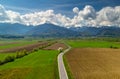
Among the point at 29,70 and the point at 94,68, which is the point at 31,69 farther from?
the point at 94,68

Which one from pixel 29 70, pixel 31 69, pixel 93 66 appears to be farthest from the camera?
pixel 93 66

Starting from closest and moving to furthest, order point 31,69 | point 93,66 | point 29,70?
point 29,70, point 31,69, point 93,66

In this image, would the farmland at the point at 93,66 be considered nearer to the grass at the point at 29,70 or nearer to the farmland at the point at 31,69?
the farmland at the point at 31,69

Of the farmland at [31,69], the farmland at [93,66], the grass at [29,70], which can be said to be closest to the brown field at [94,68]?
the farmland at [93,66]

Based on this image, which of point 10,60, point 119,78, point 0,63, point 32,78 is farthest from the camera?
point 10,60

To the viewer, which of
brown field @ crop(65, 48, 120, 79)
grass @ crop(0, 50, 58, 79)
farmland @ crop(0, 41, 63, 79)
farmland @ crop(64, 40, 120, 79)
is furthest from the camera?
farmland @ crop(0, 41, 63, 79)

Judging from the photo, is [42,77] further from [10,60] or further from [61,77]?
[10,60]

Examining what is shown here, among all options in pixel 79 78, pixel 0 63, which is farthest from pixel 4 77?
pixel 0 63

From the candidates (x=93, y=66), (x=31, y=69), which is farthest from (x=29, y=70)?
(x=93, y=66)

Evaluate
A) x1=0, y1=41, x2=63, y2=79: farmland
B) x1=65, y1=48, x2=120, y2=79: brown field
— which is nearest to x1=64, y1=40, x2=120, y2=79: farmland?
x1=65, y1=48, x2=120, y2=79: brown field

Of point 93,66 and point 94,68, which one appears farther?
point 93,66

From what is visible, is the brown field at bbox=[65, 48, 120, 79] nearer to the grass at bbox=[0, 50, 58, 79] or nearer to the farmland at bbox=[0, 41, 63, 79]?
the farmland at bbox=[0, 41, 63, 79]
